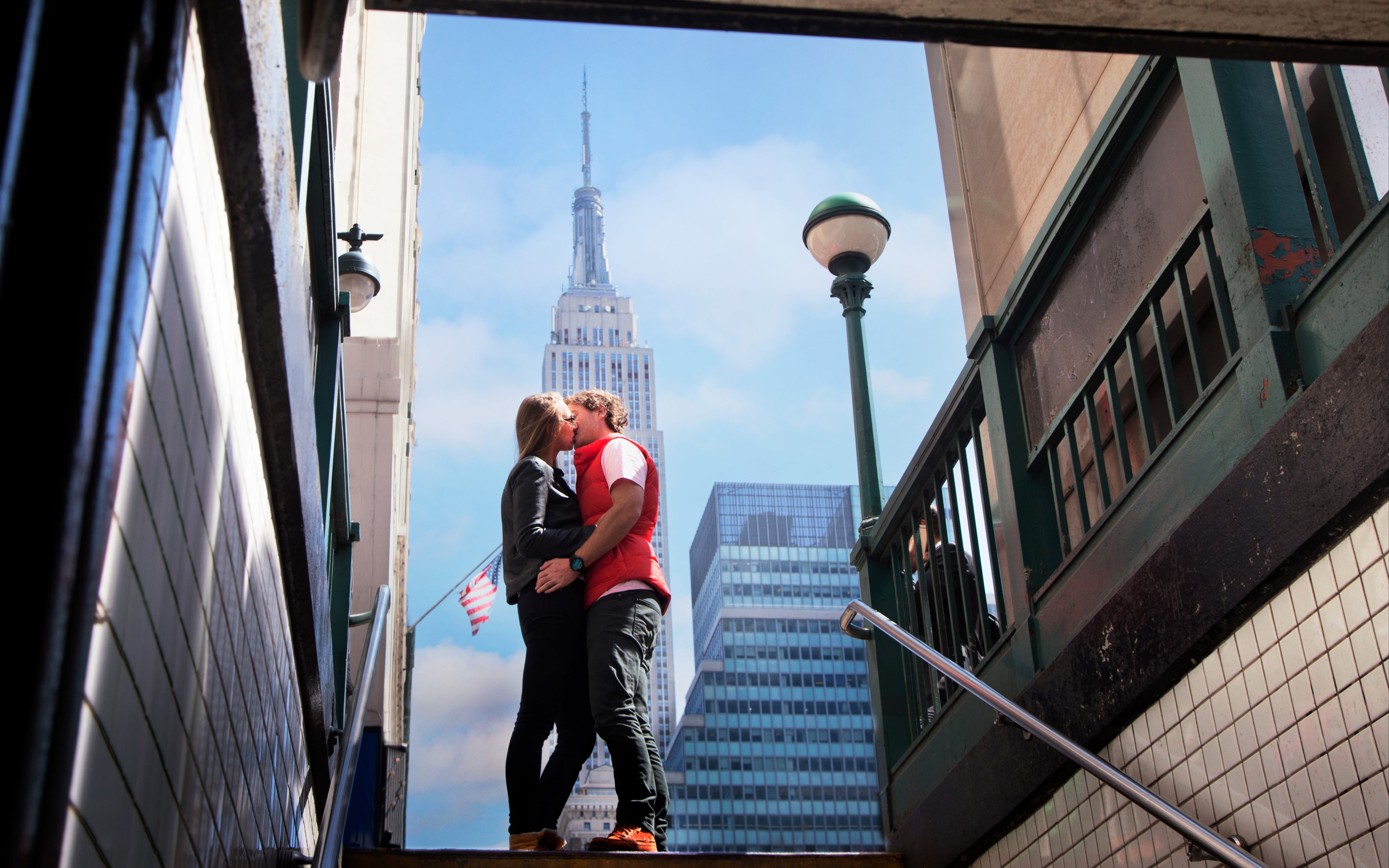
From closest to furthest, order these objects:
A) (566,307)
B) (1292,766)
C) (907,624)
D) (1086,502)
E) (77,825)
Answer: (77,825), (1292,766), (1086,502), (907,624), (566,307)

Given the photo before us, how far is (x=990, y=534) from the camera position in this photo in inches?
172

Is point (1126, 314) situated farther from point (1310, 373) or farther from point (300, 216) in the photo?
point (300, 216)

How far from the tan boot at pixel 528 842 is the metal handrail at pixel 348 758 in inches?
22.6

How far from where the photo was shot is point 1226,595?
8.55 ft

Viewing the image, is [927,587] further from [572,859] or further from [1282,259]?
[1282,259]

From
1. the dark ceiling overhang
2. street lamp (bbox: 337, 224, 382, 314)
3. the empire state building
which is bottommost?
the dark ceiling overhang

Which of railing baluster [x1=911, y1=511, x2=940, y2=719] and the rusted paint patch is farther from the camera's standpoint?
railing baluster [x1=911, y1=511, x2=940, y2=719]

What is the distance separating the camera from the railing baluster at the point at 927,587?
4629mm

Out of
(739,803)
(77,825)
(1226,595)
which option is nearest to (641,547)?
(1226,595)

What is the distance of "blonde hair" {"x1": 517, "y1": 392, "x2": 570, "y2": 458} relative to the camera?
442cm

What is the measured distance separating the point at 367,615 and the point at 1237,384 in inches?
142

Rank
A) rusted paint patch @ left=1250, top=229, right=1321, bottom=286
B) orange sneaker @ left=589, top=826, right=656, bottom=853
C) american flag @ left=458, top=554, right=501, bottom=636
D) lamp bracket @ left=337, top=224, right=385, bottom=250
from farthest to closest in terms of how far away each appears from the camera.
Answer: american flag @ left=458, top=554, right=501, bottom=636, lamp bracket @ left=337, top=224, right=385, bottom=250, orange sneaker @ left=589, top=826, right=656, bottom=853, rusted paint patch @ left=1250, top=229, right=1321, bottom=286

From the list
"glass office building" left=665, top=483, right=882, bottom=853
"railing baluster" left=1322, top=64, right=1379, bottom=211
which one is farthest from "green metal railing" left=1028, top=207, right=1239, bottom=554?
"glass office building" left=665, top=483, right=882, bottom=853

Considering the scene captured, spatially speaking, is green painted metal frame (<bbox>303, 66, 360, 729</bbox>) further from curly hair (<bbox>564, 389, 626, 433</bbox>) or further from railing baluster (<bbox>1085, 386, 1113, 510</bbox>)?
railing baluster (<bbox>1085, 386, 1113, 510</bbox>)
